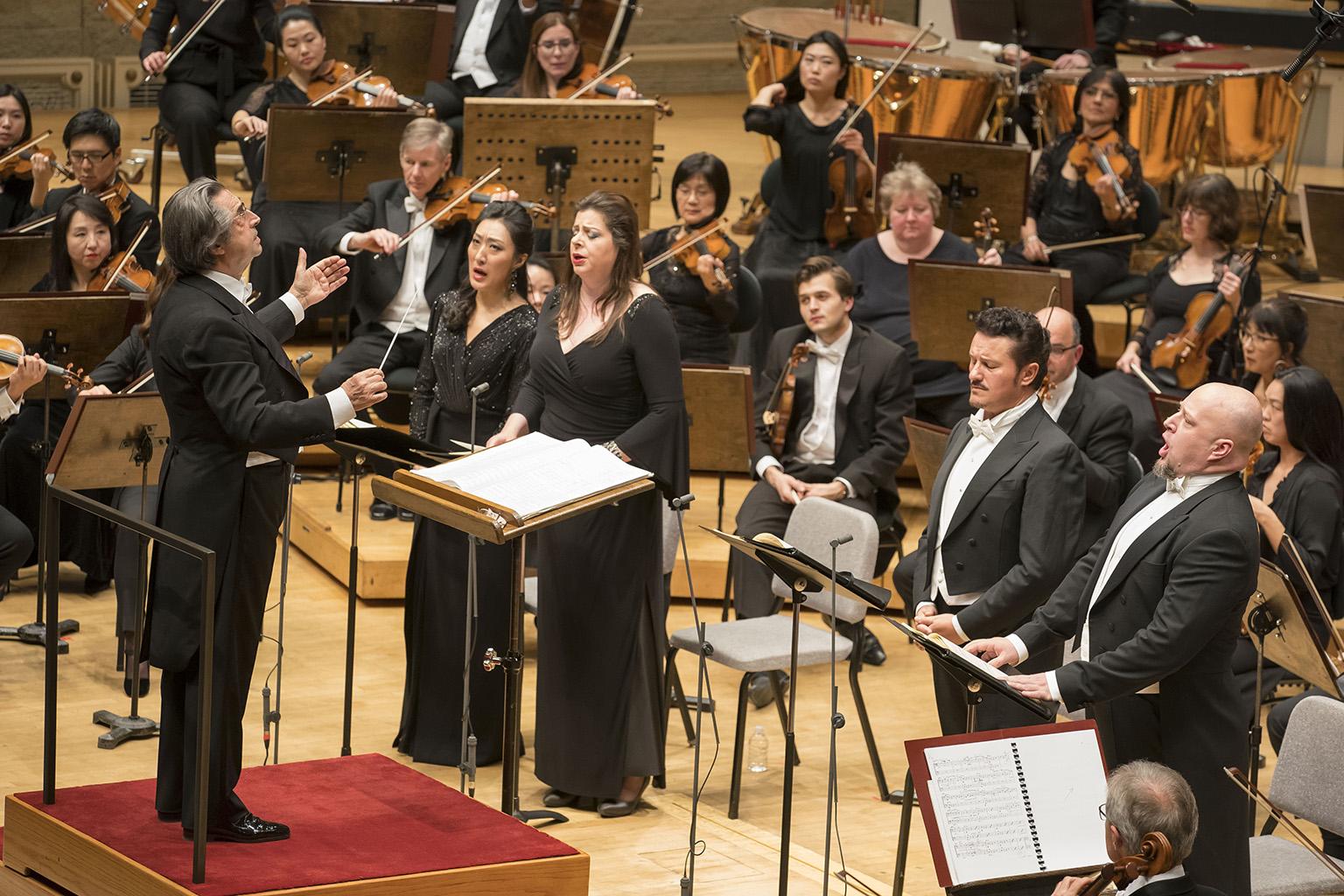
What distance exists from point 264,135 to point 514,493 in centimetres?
380

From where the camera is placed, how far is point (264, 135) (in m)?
7.09

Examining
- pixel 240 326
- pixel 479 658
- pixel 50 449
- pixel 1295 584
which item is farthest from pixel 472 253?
pixel 1295 584

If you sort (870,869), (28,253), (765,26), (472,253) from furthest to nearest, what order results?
(765,26), (28,253), (472,253), (870,869)

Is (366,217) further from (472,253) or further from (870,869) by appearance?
(870,869)

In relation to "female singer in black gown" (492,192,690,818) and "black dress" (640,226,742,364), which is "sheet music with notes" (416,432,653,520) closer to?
"female singer in black gown" (492,192,690,818)

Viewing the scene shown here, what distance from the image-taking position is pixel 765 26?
857cm

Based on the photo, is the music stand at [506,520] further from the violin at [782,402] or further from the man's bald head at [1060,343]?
the violin at [782,402]

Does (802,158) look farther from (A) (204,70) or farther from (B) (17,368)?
(B) (17,368)

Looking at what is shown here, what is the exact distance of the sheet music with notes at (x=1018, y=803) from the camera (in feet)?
10.2

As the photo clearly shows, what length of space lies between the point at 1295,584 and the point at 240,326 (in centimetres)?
278

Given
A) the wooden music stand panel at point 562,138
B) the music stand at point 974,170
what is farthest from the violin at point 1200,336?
the wooden music stand panel at point 562,138

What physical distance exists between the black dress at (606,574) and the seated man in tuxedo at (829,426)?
0.99 m

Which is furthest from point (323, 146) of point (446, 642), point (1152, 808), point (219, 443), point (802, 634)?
point (1152, 808)

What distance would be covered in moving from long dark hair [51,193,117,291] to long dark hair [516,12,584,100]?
190cm
